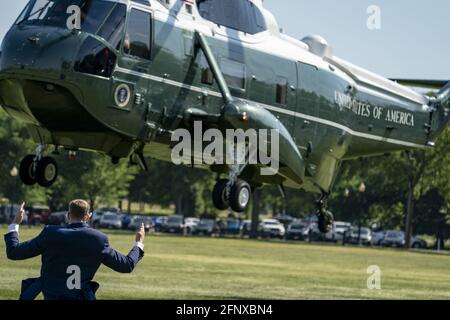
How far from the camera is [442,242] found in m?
106

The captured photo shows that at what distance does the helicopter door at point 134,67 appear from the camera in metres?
19.8

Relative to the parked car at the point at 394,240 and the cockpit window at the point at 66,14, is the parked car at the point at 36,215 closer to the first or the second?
the parked car at the point at 394,240

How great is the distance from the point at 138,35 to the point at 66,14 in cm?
152

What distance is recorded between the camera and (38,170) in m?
21.3

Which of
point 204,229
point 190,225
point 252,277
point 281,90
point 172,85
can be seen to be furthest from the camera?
point 190,225

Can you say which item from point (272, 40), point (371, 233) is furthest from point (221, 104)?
point (371, 233)

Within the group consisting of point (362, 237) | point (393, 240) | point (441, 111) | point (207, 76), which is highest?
point (441, 111)

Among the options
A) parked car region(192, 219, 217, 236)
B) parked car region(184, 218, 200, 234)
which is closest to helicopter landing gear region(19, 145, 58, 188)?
parked car region(192, 219, 217, 236)

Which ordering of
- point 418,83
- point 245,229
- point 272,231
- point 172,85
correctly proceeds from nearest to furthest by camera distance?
point 172,85, point 418,83, point 272,231, point 245,229

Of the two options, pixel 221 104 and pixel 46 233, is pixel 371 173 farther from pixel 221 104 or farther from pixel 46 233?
pixel 46 233

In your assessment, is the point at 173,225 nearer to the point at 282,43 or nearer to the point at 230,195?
the point at 282,43

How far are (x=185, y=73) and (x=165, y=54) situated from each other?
85 cm

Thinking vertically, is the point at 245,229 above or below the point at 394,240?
above

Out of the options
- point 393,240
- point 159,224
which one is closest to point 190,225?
point 159,224
